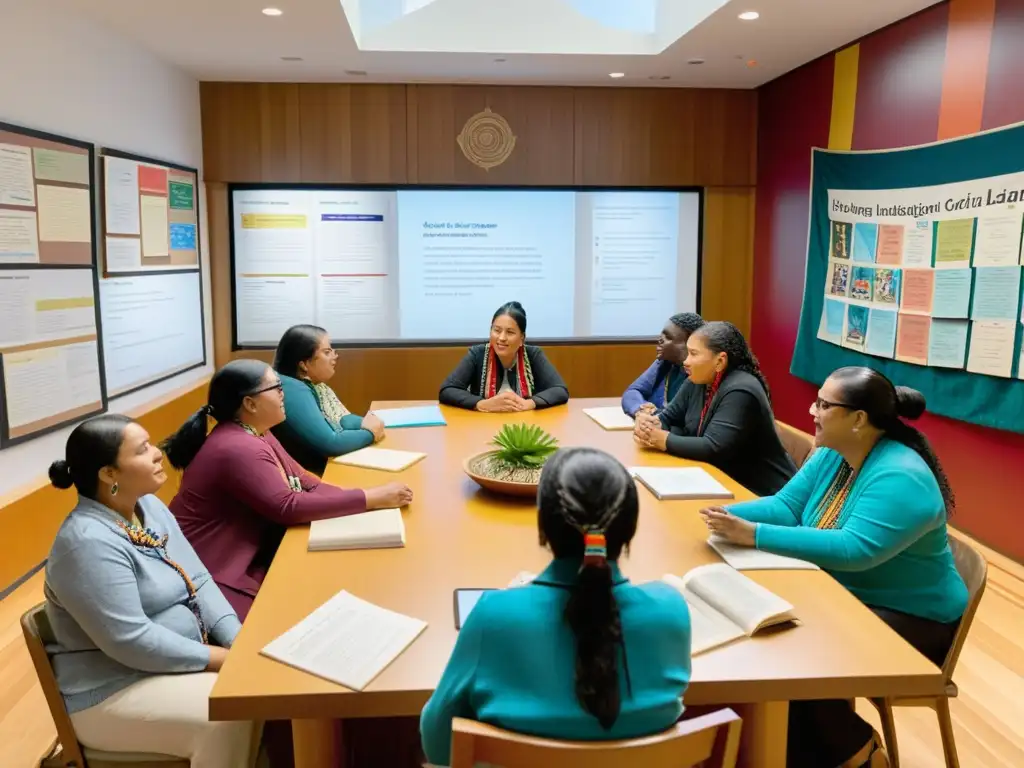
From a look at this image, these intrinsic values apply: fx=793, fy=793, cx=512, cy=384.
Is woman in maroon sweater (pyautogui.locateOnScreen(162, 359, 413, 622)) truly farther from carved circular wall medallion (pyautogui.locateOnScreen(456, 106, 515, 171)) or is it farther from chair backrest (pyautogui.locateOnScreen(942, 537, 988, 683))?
carved circular wall medallion (pyautogui.locateOnScreen(456, 106, 515, 171))

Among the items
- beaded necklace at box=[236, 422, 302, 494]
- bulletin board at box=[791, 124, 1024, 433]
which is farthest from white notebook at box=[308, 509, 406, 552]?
bulletin board at box=[791, 124, 1024, 433]

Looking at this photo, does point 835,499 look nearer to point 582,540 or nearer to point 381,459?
point 582,540

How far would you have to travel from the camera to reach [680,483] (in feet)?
7.99

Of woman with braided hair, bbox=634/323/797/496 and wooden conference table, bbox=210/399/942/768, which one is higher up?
woman with braided hair, bbox=634/323/797/496

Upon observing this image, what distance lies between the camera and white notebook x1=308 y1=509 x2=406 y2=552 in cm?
194

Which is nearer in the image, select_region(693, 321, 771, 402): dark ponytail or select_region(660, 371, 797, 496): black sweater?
select_region(660, 371, 797, 496): black sweater

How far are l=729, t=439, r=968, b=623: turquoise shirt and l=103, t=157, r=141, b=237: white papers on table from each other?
357 cm

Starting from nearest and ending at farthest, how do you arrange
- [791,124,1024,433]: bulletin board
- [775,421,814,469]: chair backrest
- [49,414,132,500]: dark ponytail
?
[49,414,132,500]: dark ponytail → [775,421,814,469]: chair backrest → [791,124,1024,433]: bulletin board

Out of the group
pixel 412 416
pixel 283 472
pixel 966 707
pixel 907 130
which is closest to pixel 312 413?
pixel 283 472

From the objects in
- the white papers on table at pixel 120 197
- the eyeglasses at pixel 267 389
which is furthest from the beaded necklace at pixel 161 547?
the white papers on table at pixel 120 197

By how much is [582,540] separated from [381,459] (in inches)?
68.3

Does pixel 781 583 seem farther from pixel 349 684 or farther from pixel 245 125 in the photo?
pixel 245 125

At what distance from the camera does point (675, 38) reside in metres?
4.40

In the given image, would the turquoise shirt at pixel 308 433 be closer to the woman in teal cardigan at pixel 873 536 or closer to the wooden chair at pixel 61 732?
the wooden chair at pixel 61 732
